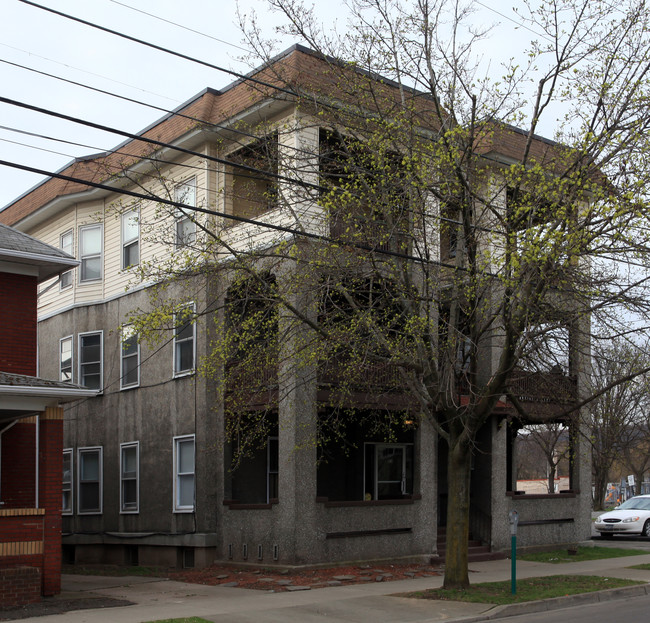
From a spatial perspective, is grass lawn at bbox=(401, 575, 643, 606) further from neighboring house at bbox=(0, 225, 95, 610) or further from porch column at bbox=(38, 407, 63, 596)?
neighboring house at bbox=(0, 225, 95, 610)

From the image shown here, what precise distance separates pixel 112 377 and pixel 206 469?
16.9ft

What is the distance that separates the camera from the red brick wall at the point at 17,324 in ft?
52.1

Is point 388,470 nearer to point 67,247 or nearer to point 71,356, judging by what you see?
point 71,356

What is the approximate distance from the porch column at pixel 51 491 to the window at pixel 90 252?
10.5m

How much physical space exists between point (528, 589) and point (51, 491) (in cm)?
851

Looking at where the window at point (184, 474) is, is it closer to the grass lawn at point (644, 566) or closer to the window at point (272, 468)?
the window at point (272, 468)

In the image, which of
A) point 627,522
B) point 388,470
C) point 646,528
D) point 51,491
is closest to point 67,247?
point 388,470

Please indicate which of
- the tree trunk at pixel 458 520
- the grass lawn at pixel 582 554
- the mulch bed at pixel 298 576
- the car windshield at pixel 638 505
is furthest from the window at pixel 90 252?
the car windshield at pixel 638 505

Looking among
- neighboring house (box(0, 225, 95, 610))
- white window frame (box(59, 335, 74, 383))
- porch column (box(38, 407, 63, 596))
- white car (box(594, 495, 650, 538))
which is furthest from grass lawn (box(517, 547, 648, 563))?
white window frame (box(59, 335, 74, 383))

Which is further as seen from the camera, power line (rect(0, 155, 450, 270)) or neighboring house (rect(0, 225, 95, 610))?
neighboring house (rect(0, 225, 95, 610))

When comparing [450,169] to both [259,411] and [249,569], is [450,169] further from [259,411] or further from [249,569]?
[249,569]

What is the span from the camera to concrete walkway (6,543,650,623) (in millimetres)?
12445

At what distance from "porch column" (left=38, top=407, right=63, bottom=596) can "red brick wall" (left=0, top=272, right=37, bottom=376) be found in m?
1.62

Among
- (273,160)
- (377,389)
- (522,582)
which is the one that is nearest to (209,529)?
(377,389)
